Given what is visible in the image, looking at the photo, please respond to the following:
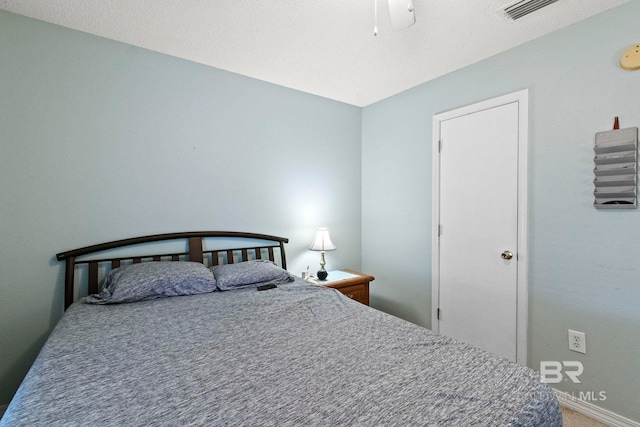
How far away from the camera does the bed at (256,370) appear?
86cm

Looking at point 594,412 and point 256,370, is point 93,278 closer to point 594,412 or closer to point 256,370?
point 256,370

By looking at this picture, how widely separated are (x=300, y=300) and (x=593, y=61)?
2.39 meters

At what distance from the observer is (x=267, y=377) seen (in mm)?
1049

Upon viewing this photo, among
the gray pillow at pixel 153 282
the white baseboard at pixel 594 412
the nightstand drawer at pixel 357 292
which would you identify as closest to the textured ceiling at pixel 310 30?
the gray pillow at pixel 153 282

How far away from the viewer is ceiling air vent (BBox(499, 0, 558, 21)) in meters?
1.73

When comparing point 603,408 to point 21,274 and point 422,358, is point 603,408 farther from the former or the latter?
point 21,274

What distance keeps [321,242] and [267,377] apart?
1931 millimetres

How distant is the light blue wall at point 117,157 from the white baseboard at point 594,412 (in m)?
2.26

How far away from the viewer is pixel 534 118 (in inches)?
83.9

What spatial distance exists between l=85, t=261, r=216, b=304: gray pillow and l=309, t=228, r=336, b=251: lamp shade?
1096 mm

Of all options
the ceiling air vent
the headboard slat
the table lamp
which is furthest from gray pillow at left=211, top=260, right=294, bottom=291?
the ceiling air vent

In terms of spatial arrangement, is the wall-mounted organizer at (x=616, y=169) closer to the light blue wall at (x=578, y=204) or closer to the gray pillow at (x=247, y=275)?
the light blue wall at (x=578, y=204)

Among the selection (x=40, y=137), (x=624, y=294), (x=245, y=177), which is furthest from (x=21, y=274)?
(x=624, y=294)

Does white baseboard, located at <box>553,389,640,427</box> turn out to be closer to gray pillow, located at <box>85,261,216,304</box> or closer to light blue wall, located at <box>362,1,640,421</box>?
light blue wall, located at <box>362,1,640,421</box>
